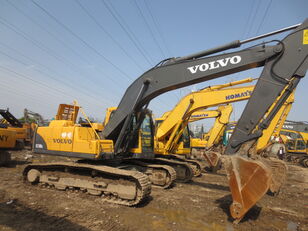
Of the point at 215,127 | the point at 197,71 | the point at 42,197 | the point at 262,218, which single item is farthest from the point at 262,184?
the point at 215,127

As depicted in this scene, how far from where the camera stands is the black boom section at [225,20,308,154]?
4.87 metres

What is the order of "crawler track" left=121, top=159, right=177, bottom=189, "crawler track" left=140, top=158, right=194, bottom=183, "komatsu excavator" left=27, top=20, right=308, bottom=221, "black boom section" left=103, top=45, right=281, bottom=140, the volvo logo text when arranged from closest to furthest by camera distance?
"komatsu excavator" left=27, top=20, right=308, bottom=221
"black boom section" left=103, top=45, right=281, bottom=140
the volvo logo text
"crawler track" left=121, top=159, right=177, bottom=189
"crawler track" left=140, top=158, right=194, bottom=183

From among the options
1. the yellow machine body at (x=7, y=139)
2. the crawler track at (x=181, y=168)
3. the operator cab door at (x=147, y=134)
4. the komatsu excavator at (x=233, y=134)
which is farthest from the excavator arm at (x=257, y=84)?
the yellow machine body at (x=7, y=139)

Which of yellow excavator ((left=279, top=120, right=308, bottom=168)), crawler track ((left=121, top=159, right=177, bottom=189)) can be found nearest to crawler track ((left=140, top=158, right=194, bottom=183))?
crawler track ((left=121, top=159, right=177, bottom=189))

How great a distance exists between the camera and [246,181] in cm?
454

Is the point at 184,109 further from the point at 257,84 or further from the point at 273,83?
the point at 273,83

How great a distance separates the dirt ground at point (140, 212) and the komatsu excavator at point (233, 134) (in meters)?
0.40

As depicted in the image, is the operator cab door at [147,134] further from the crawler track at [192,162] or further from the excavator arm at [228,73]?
the crawler track at [192,162]

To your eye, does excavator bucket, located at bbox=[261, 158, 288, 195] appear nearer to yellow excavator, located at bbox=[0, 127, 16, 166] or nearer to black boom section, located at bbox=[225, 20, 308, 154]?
black boom section, located at bbox=[225, 20, 308, 154]

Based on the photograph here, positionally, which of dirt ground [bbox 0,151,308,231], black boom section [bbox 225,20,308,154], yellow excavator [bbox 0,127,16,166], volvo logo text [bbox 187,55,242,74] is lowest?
dirt ground [bbox 0,151,308,231]

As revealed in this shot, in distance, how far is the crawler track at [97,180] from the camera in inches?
232

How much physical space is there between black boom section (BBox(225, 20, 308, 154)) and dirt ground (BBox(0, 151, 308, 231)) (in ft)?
5.15

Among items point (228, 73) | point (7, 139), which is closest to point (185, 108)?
point (228, 73)

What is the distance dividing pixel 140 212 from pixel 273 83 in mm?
3956
